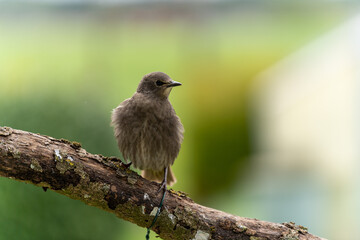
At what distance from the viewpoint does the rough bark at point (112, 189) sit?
6.68 feet

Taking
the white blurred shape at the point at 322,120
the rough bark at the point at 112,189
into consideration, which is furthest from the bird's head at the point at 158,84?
the white blurred shape at the point at 322,120

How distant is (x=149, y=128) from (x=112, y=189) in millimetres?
567

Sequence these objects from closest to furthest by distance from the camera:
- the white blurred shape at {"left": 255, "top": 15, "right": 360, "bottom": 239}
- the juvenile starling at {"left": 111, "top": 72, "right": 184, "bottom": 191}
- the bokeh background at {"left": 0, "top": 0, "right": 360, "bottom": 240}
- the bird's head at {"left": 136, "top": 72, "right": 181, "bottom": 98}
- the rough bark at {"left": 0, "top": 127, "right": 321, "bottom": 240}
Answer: the rough bark at {"left": 0, "top": 127, "right": 321, "bottom": 240} → the juvenile starling at {"left": 111, "top": 72, "right": 184, "bottom": 191} → the bird's head at {"left": 136, "top": 72, "right": 181, "bottom": 98} → the bokeh background at {"left": 0, "top": 0, "right": 360, "bottom": 240} → the white blurred shape at {"left": 255, "top": 15, "right": 360, "bottom": 239}

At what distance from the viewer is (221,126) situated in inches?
296

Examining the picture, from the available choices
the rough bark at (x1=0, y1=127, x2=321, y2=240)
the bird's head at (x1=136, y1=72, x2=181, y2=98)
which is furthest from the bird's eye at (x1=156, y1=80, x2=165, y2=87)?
the rough bark at (x1=0, y1=127, x2=321, y2=240)

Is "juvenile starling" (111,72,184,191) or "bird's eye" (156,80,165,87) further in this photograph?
"bird's eye" (156,80,165,87)

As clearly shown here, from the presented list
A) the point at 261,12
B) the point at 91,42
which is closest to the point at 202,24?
the point at 261,12

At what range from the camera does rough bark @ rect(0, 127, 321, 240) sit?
6.68 ft

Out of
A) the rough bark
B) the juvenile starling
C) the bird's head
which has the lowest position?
the rough bark

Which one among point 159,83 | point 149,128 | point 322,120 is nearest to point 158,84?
point 159,83

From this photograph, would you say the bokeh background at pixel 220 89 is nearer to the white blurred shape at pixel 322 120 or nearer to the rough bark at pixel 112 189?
the white blurred shape at pixel 322 120

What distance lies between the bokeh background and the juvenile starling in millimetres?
617

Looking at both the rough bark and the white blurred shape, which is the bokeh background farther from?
the rough bark

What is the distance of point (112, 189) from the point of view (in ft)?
7.34
